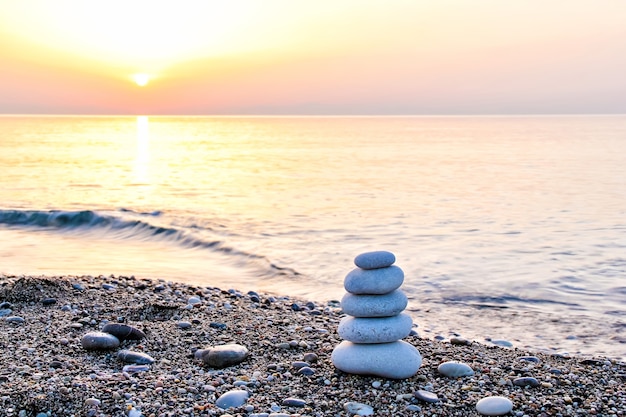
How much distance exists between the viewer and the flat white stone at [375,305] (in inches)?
201

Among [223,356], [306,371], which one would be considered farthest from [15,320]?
[306,371]

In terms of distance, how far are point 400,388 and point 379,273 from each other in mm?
870

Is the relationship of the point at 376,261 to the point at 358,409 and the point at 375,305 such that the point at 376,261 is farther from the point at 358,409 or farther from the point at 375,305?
the point at 358,409

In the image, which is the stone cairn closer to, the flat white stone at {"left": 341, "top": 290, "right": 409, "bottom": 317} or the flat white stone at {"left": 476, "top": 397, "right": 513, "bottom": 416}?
the flat white stone at {"left": 341, "top": 290, "right": 409, "bottom": 317}

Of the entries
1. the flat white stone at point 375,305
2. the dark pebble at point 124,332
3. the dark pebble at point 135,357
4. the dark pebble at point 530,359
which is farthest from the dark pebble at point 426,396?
the dark pebble at point 124,332

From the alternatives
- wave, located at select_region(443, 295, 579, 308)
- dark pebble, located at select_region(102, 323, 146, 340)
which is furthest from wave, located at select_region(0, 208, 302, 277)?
dark pebble, located at select_region(102, 323, 146, 340)

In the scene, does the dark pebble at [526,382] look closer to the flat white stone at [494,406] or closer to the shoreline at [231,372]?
the shoreline at [231,372]

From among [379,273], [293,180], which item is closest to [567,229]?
[379,273]

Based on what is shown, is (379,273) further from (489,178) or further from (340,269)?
(489,178)

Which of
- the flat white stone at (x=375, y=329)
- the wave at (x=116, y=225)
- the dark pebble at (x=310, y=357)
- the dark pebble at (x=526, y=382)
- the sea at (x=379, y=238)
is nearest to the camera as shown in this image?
the dark pebble at (x=526, y=382)

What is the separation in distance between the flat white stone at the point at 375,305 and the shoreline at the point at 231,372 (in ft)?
1.63

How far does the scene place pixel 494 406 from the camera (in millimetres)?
4441

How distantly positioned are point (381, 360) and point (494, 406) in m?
0.89

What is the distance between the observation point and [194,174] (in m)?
30.1
